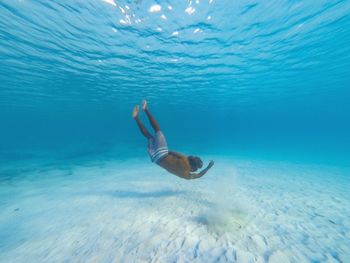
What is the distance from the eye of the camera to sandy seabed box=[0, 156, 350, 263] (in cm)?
511

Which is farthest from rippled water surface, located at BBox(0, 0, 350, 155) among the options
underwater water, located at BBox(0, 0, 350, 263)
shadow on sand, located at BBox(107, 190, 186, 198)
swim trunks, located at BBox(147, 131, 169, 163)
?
shadow on sand, located at BBox(107, 190, 186, 198)

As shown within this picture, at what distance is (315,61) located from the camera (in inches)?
824

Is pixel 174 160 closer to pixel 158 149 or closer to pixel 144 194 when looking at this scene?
pixel 158 149

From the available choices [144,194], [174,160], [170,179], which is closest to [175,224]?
[174,160]

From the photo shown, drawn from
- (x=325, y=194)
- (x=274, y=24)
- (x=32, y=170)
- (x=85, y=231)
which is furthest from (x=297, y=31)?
(x=32, y=170)

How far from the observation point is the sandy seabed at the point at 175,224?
5.11 meters

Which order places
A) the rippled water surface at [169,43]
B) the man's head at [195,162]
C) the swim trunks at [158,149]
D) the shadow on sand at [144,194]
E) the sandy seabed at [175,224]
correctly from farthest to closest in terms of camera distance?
the rippled water surface at [169,43] → the shadow on sand at [144,194] → the swim trunks at [158,149] → the man's head at [195,162] → the sandy seabed at [175,224]

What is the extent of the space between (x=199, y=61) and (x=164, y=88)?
11.5 metres

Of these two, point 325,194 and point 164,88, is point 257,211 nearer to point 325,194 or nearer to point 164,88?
point 325,194

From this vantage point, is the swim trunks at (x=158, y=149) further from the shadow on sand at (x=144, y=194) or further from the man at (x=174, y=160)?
the shadow on sand at (x=144, y=194)

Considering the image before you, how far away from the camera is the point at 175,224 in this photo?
6473 millimetres

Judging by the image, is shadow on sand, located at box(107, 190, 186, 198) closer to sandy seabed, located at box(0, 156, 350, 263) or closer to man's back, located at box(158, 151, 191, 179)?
sandy seabed, located at box(0, 156, 350, 263)

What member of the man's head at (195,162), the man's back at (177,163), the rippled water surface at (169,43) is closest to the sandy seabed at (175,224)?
the man's back at (177,163)

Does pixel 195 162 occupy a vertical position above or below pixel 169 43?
below
